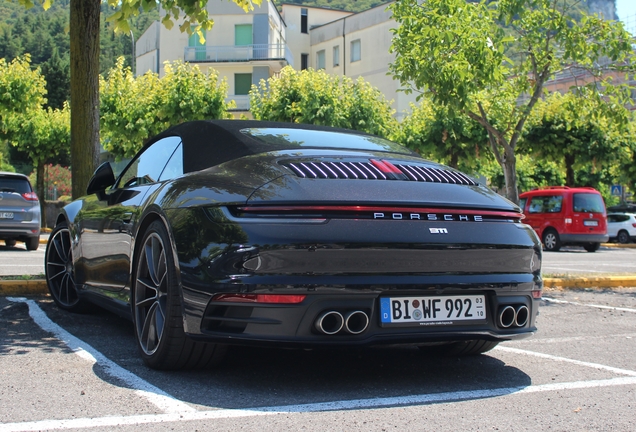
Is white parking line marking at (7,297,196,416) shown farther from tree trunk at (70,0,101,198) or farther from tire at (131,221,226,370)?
tree trunk at (70,0,101,198)

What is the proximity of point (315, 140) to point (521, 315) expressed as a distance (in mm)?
1628

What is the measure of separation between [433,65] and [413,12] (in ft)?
4.04

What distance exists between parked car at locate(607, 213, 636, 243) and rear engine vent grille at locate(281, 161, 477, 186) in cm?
3115

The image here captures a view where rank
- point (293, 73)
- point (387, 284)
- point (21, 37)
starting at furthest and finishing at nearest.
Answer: point (21, 37) → point (293, 73) → point (387, 284)

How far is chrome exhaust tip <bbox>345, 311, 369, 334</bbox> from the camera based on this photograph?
12.1 ft

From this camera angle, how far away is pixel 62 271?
666cm

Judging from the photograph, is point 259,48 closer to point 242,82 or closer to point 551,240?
point 242,82

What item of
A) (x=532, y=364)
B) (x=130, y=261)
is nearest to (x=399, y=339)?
(x=532, y=364)

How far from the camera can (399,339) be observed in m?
3.80

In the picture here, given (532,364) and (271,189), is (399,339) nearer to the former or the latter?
(271,189)

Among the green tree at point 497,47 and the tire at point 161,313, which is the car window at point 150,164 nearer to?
the tire at point 161,313

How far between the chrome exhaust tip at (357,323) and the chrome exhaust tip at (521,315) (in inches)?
36.2

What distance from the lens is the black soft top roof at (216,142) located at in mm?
4484

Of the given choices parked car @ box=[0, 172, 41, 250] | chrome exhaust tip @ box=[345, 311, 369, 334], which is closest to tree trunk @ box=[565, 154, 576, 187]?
parked car @ box=[0, 172, 41, 250]
